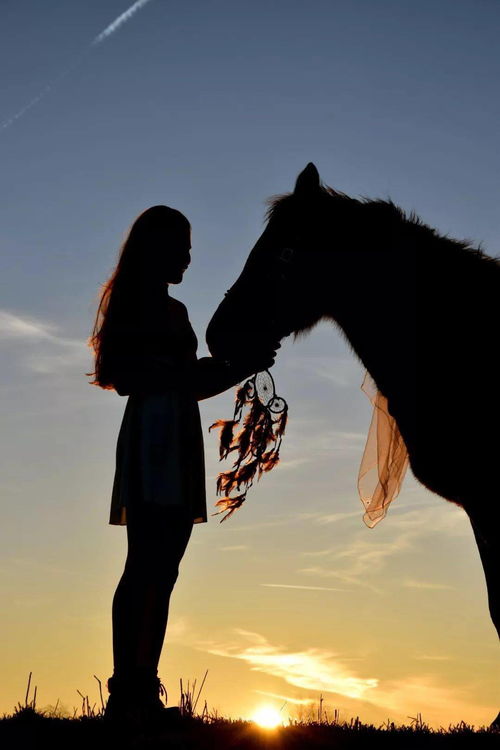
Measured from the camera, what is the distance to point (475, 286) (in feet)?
15.8

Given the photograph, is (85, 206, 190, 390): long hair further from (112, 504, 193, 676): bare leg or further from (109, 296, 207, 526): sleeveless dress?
(112, 504, 193, 676): bare leg

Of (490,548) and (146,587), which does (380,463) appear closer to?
(490,548)

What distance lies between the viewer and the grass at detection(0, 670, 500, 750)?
152 inches

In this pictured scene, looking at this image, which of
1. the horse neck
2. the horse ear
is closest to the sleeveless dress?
the horse neck

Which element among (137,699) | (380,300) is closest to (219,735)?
(137,699)

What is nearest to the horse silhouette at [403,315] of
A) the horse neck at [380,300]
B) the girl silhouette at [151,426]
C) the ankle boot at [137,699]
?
the horse neck at [380,300]

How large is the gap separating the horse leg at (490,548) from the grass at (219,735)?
2.54ft

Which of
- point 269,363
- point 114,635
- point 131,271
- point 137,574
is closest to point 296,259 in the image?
point 269,363

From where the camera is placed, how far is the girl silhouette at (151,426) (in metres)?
4.35

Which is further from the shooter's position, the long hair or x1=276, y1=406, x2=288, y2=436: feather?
x1=276, y1=406, x2=288, y2=436: feather

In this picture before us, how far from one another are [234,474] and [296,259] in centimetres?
147

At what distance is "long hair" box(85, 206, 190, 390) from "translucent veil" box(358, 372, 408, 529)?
1817 mm

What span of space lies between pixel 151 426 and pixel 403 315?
1.71 meters

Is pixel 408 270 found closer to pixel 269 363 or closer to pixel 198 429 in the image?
pixel 269 363
